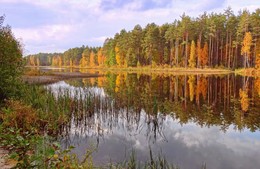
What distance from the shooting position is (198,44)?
227 ft

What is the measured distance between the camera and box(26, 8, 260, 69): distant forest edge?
6350cm

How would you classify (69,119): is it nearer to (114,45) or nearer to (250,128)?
(250,128)

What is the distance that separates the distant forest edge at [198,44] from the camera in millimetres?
63500

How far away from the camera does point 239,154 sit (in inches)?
356

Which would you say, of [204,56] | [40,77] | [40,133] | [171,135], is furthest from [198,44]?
[40,133]

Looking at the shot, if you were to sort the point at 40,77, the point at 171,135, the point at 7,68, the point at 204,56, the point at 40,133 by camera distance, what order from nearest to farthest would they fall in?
the point at 40,133
the point at 171,135
the point at 7,68
the point at 40,77
the point at 204,56

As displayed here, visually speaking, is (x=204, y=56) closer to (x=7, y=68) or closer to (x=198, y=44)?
(x=198, y=44)

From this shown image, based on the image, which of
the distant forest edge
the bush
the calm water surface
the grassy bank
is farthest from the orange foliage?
the bush

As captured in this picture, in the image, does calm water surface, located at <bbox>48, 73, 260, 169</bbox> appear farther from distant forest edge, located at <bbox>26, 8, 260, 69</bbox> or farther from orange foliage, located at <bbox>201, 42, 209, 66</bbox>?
orange foliage, located at <bbox>201, 42, 209, 66</bbox>

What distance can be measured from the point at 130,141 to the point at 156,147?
48.1 inches

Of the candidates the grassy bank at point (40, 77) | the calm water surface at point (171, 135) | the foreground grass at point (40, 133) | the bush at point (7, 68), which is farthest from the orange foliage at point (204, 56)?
the bush at point (7, 68)

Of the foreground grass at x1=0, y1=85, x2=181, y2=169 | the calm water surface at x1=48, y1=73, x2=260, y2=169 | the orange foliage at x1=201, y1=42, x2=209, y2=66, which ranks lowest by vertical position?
the calm water surface at x1=48, y1=73, x2=260, y2=169

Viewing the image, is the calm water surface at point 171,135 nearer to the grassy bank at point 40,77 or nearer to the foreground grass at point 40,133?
the foreground grass at point 40,133

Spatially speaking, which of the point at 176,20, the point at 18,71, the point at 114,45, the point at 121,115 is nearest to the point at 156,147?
the point at 121,115
